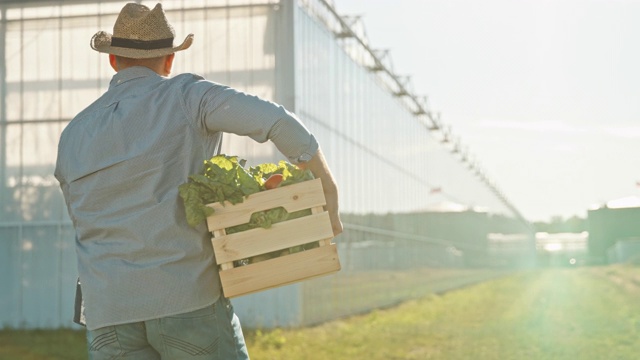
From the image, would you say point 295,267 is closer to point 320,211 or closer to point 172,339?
point 320,211

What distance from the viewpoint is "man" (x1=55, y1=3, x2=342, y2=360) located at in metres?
3.29

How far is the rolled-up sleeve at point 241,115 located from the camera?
335cm

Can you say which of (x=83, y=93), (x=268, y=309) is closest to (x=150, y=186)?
(x=268, y=309)

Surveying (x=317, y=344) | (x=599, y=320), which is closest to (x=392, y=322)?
(x=599, y=320)

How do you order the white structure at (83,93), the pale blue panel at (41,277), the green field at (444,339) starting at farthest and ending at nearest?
the pale blue panel at (41,277) → the white structure at (83,93) → the green field at (444,339)

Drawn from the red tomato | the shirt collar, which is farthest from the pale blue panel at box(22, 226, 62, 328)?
the shirt collar

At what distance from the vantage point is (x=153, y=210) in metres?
3.33

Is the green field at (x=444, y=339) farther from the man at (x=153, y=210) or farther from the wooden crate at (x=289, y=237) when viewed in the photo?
the man at (x=153, y=210)

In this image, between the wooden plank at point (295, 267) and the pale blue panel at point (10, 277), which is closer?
the wooden plank at point (295, 267)

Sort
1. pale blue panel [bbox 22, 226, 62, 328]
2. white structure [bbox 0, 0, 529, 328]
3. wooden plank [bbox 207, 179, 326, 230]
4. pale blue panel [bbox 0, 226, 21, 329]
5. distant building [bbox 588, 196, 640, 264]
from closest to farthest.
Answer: wooden plank [bbox 207, 179, 326, 230] < white structure [bbox 0, 0, 529, 328] < pale blue panel [bbox 22, 226, 62, 328] < pale blue panel [bbox 0, 226, 21, 329] < distant building [bbox 588, 196, 640, 264]

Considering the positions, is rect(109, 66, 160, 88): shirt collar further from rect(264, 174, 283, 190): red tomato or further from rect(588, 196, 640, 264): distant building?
rect(588, 196, 640, 264): distant building

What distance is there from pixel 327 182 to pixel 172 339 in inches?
27.7

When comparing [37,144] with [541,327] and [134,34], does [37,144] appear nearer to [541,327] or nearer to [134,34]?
[541,327]

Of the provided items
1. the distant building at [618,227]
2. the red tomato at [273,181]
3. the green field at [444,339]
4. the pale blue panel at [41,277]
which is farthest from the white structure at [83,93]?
the distant building at [618,227]
